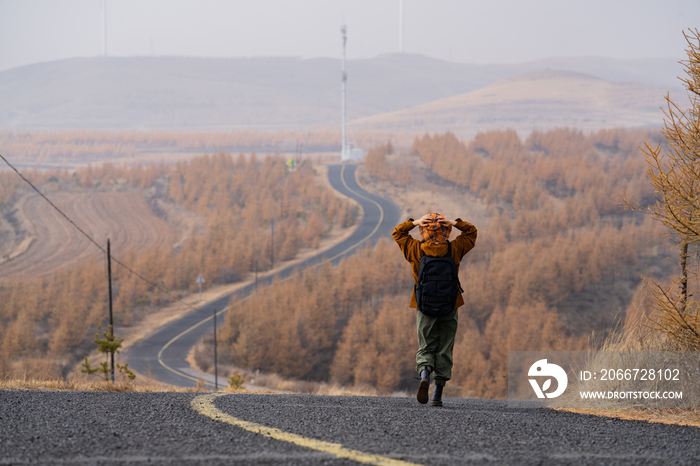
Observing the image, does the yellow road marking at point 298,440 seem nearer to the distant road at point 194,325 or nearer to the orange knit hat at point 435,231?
the orange knit hat at point 435,231

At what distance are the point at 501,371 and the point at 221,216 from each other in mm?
63528

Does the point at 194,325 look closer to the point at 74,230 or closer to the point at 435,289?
the point at 435,289

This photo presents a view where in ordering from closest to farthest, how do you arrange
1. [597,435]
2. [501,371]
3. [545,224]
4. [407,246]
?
1. [597,435]
2. [407,246]
3. [501,371]
4. [545,224]

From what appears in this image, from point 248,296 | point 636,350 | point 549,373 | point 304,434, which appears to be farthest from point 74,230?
point 304,434

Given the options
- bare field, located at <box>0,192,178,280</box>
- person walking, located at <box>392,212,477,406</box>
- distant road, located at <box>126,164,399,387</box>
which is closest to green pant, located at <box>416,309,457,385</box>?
person walking, located at <box>392,212,477,406</box>

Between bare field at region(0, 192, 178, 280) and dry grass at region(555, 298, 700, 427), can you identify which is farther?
bare field at region(0, 192, 178, 280)

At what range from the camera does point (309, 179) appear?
336 feet

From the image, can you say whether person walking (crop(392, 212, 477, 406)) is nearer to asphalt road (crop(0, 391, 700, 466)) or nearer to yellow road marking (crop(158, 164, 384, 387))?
asphalt road (crop(0, 391, 700, 466))

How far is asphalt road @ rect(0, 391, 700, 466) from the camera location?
3.98 metres

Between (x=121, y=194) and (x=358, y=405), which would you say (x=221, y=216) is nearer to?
(x=121, y=194)

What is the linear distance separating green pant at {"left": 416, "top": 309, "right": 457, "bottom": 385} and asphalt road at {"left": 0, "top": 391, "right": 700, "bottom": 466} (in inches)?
17.0

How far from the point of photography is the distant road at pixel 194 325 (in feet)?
118

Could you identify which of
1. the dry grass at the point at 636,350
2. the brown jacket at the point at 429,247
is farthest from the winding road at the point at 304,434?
the brown jacket at the point at 429,247

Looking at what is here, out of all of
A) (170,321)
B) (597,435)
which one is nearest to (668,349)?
(597,435)
